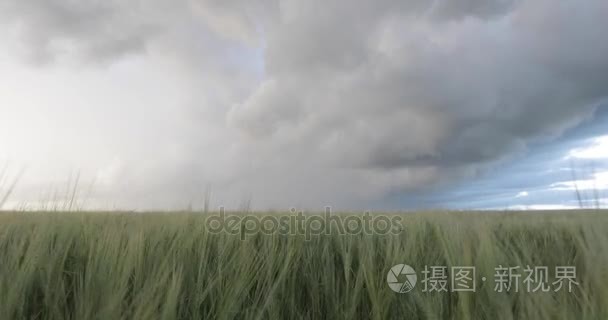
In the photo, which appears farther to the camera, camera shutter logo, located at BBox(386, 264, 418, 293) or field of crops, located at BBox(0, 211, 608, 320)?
camera shutter logo, located at BBox(386, 264, 418, 293)

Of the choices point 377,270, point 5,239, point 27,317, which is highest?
point 5,239

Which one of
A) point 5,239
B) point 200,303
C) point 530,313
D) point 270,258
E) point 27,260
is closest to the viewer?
point 530,313

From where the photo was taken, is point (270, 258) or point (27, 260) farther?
point (270, 258)

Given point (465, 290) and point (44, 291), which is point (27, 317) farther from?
point (465, 290)

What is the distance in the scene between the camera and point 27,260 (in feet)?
3.95

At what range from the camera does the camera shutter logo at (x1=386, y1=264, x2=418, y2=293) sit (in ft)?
3.83

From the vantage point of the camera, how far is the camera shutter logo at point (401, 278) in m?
1.17

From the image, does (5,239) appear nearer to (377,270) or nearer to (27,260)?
(27,260)

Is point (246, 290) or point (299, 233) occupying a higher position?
point (299, 233)

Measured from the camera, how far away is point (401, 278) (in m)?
1.20

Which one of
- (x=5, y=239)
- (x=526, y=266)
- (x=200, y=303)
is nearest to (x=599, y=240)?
(x=526, y=266)

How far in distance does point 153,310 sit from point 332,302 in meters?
0.54

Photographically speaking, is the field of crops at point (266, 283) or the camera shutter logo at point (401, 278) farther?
the camera shutter logo at point (401, 278)

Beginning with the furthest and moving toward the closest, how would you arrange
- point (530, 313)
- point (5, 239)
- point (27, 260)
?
1. point (5, 239)
2. point (27, 260)
3. point (530, 313)
